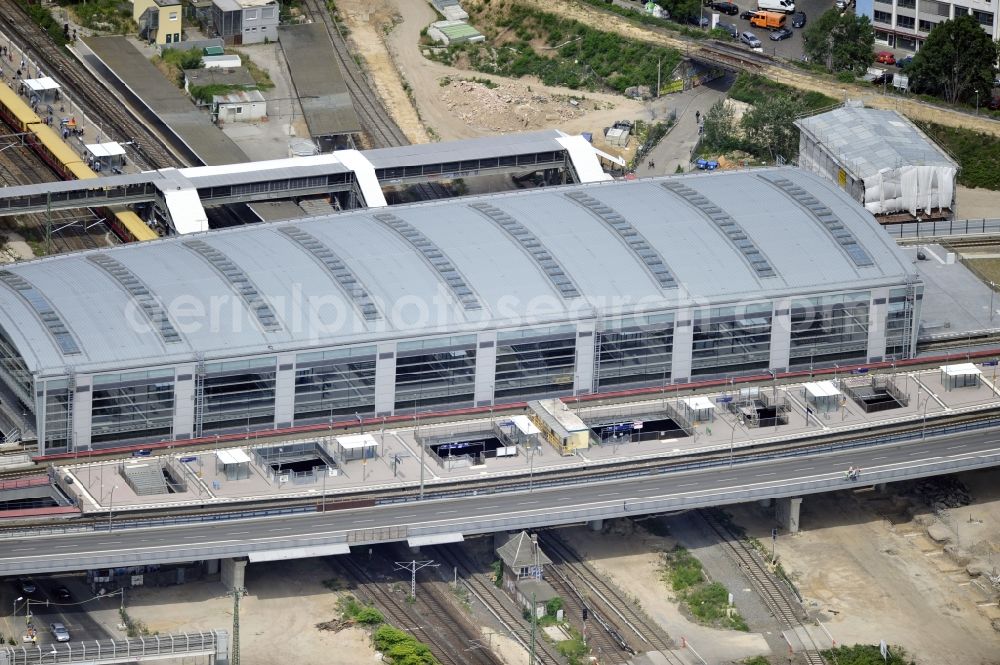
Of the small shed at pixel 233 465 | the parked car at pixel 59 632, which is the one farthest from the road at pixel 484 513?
the small shed at pixel 233 465

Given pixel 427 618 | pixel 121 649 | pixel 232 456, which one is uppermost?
pixel 232 456

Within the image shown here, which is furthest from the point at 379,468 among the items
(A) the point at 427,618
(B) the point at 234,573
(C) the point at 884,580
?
(C) the point at 884,580

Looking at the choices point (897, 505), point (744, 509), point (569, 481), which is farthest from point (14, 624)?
point (897, 505)

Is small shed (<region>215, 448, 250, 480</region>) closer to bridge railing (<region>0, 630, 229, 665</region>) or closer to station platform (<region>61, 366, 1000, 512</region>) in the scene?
station platform (<region>61, 366, 1000, 512</region>)

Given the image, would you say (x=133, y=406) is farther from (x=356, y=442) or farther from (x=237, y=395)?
(x=356, y=442)

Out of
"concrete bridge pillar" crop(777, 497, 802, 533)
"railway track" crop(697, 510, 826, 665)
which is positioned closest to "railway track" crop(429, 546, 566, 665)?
"railway track" crop(697, 510, 826, 665)
